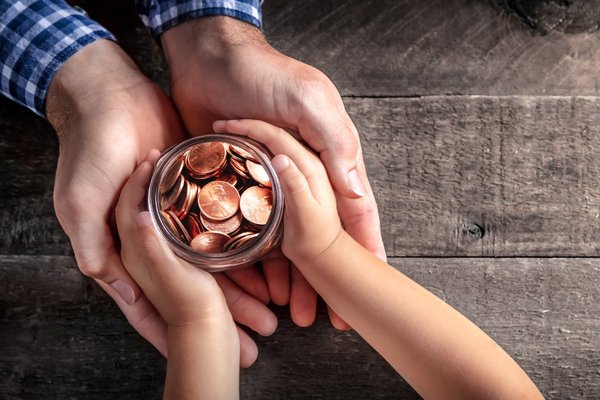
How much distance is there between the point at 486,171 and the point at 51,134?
1.61 ft

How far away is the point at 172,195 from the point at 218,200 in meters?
0.05

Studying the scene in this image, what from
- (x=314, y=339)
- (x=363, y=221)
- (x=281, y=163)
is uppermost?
(x=281, y=163)

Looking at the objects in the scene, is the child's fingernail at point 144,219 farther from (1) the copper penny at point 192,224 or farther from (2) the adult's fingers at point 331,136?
(2) the adult's fingers at point 331,136

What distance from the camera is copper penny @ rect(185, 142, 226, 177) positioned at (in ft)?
2.04

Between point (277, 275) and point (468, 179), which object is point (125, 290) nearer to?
point (277, 275)

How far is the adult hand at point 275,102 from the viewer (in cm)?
64

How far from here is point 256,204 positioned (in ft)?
2.08

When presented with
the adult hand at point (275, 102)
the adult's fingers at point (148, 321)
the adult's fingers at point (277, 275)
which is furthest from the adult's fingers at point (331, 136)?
the adult's fingers at point (148, 321)

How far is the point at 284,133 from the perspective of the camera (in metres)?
0.63

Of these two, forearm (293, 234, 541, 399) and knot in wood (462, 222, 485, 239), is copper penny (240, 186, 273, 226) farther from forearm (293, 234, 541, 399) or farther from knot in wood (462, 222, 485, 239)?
knot in wood (462, 222, 485, 239)

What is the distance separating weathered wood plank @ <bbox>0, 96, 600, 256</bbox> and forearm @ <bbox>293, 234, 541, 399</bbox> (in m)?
0.09

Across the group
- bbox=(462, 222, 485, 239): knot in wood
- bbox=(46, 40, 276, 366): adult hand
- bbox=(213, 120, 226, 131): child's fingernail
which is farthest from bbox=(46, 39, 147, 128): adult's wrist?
bbox=(462, 222, 485, 239): knot in wood

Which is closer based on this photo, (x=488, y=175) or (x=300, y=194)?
(x=300, y=194)

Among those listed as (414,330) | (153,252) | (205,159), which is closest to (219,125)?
(205,159)
